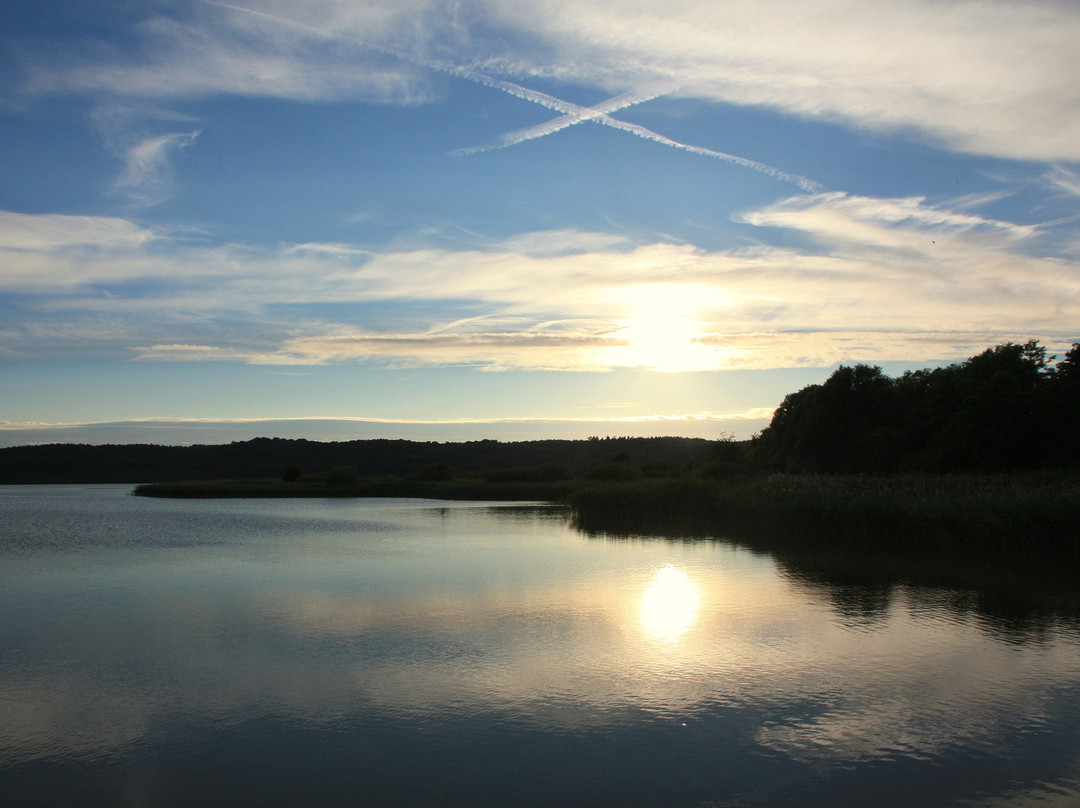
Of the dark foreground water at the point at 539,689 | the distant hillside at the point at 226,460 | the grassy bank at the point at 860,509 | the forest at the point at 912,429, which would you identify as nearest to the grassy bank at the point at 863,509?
the grassy bank at the point at 860,509

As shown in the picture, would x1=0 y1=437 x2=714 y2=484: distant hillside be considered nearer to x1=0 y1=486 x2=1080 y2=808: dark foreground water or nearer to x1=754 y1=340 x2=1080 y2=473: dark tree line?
x1=754 y1=340 x2=1080 y2=473: dark tree line

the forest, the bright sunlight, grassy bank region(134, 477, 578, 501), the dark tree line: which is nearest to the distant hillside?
the forest

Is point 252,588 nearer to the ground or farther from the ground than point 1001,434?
nearer to the ground

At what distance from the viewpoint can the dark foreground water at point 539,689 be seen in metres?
4.38

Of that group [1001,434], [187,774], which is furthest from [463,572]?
[1001,434]

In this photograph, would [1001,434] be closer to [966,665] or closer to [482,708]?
[966,665]

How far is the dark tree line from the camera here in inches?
1006

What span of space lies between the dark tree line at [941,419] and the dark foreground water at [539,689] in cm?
1568

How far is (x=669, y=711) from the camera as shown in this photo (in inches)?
219

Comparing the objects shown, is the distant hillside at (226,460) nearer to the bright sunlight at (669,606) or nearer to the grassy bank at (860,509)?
the grassy bank at (860,509)

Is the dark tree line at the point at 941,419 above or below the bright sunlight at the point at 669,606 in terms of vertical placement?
above

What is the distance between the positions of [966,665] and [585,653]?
3.36 meters

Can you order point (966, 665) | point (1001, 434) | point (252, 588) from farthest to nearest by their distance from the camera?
point (1001, 434) → point (252, 588) → point (966, 665)

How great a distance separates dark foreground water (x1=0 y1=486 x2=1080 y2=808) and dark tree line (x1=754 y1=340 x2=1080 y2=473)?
617 inches
